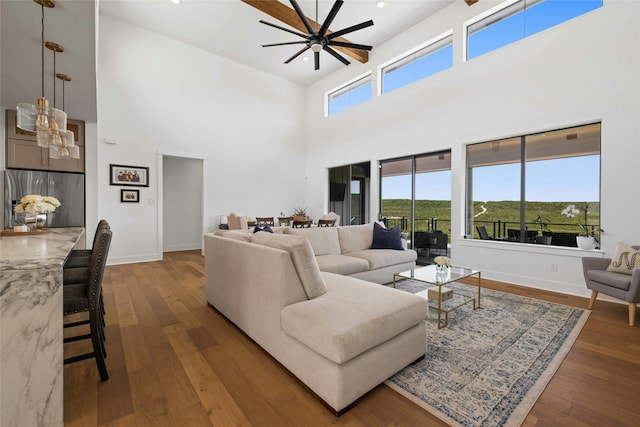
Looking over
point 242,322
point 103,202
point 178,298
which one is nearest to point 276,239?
point 242,322

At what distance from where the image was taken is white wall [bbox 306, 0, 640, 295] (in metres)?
3.40

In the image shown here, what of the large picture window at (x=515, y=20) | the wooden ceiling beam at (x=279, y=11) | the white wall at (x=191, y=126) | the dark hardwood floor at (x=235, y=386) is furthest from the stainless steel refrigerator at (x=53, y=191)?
the large picture window at (x=515, y=20)

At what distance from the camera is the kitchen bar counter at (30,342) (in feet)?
3.89

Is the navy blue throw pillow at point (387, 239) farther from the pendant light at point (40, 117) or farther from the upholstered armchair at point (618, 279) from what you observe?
the pendant light at point (40, 117)

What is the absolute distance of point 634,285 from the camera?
8.53 ft

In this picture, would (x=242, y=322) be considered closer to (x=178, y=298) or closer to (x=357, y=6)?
(x=178, y=298)

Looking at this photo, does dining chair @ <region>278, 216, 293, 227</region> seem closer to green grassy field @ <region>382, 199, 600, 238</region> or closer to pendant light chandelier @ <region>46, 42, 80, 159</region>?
green grassy field @ <region>382, 199, 600, 238</region>

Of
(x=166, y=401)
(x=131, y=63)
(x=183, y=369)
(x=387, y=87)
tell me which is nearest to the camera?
(x=166, y=401)

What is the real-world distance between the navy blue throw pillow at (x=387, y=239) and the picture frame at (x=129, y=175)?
4.92 metres

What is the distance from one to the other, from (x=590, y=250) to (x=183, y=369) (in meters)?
4.86

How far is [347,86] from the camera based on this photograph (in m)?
7.69

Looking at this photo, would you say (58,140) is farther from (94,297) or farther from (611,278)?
(611,278)

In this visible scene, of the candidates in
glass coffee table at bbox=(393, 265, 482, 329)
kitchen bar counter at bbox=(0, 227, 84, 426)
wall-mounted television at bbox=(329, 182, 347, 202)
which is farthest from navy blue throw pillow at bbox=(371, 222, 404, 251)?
kitchen bar counter at bbox=(0, 227, 84, 426)

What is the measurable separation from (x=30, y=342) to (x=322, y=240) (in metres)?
3.08
